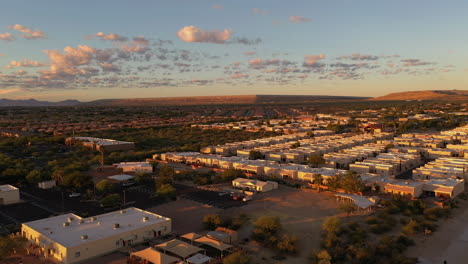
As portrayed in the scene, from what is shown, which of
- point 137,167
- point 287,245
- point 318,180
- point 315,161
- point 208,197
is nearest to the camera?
point 287,245

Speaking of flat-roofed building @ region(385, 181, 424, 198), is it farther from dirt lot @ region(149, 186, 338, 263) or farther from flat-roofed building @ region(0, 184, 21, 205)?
flat-roofed building @ region(0, 184, 21, 205)

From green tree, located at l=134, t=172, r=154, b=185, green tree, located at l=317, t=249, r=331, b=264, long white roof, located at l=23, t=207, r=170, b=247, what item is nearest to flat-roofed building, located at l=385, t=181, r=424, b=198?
green tree, located at l=317, t=249, r=331, b=264

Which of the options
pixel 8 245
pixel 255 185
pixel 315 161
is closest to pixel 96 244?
pixel 8 245

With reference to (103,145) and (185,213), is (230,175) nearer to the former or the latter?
(185,213)

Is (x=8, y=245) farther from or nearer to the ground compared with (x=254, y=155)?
farther from the ground

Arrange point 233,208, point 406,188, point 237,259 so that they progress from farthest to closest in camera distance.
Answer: point 406,188
point 233,208
point 237,259

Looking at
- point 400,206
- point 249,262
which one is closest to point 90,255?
point 249,262

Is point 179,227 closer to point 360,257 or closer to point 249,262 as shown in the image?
point 249,262

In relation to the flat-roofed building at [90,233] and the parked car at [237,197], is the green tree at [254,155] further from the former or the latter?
the flat-roofed building at [90,233]
